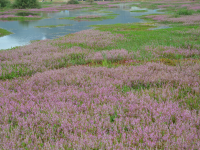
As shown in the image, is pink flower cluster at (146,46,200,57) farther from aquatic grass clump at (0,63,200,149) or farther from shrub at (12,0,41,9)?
shrub at (12,0,41,9)

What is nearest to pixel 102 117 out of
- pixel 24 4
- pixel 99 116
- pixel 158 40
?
pixel 99 116

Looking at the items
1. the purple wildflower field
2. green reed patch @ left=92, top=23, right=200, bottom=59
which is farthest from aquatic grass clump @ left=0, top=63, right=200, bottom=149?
green reed patch @ left=92, top=23, right=200, bottom=59

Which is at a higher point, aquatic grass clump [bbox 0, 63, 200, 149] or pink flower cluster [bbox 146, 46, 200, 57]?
pink flower cluster [bbox 146, 46, 200, 57]

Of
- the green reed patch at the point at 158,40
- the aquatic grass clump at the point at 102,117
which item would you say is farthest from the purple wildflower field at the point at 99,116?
the green reed patch at the point at 158,40

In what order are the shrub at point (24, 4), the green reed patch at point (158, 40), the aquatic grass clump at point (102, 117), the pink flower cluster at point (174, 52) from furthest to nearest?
1. the shrub at point (24, 4)
2. the green reed patch at point (158, 40)
3. the pink flower cluster at point (174, 52)
4. the aquatic grass clump at point (102, 117)

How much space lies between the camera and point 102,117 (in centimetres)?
312

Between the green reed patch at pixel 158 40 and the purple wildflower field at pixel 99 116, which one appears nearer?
the purple wildflower field at pixel 99 116

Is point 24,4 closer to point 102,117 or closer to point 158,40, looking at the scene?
point 158,40

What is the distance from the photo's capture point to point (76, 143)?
2.41 metres

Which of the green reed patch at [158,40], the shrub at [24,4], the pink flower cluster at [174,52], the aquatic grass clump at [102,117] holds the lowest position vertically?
the aquatic grass clump at [102,117]

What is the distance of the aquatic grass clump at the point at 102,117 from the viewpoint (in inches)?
96.2

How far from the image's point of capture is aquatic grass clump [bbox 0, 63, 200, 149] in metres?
2.44

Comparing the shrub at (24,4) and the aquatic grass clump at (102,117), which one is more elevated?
the shrub at (24,4)

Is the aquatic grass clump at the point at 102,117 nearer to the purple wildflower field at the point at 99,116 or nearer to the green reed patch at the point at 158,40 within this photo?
the purple wildflower field at the point at 99,116
